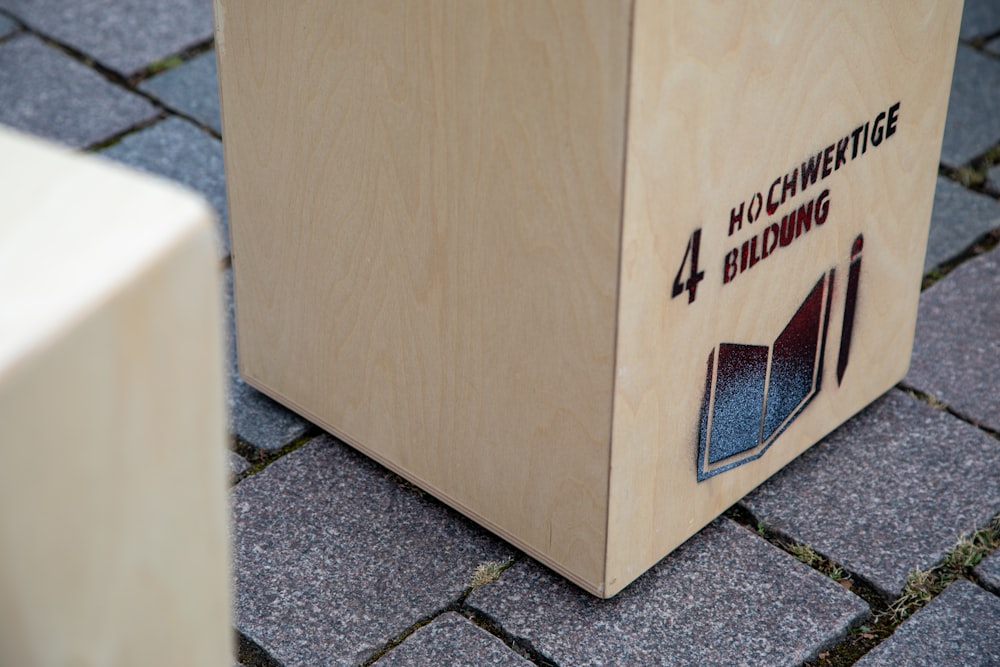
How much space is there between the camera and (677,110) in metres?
1.41

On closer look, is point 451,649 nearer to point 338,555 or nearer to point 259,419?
point 338,555

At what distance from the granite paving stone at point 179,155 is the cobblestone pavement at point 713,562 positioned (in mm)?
381

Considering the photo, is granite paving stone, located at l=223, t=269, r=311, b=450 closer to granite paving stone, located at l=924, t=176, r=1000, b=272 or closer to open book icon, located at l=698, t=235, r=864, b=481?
open book icon, located at l=698, t=235, r=864, b=481

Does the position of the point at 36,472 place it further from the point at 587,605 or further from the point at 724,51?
the point at 587,605

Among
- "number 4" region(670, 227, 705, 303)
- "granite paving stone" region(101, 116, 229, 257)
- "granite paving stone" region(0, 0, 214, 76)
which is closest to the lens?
"number 4" region(670, 227, 705, 303)

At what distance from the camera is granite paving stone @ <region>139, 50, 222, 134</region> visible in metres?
2.83

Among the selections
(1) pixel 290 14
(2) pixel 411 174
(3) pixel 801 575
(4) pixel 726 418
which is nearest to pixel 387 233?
(2) pixel 411 174

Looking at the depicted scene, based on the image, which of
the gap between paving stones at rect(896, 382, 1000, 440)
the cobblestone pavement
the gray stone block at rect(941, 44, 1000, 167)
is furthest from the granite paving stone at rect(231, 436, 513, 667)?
the gray stone block at rect(941, 44, 1000, 167)

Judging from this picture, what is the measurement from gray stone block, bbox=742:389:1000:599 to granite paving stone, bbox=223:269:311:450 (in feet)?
2.45

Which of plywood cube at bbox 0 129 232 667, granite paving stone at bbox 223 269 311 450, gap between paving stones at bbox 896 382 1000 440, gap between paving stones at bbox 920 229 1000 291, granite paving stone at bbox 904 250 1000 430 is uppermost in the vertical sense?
plywood cube at bbox 0 129 232 667

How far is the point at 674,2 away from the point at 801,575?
88cm

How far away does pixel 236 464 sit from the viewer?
1988 millimetres

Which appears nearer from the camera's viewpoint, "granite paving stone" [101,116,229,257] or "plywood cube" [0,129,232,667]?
"plywood cube" [0,129,232,667]

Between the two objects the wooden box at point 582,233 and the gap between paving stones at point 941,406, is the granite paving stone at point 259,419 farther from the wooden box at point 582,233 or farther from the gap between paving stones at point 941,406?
the gap between paving stones at point 941,406
